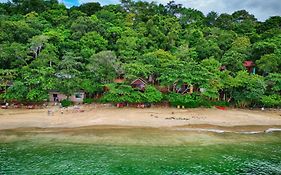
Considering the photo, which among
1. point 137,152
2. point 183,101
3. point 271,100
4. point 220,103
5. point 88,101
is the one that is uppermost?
point 271,100

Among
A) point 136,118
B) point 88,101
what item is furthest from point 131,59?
point 136,118

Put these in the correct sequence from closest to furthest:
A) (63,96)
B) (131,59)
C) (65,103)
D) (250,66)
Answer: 1. (65,103)
2. (63,96)
3. (131,59)
4. (250,66)

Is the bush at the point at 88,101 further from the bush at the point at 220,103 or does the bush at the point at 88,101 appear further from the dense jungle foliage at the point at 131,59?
the bush at the point at 220,103

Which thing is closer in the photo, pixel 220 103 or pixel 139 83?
pixel 220 103

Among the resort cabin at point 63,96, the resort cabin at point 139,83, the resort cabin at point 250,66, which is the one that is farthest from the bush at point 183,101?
the resort cabin at point 250,66

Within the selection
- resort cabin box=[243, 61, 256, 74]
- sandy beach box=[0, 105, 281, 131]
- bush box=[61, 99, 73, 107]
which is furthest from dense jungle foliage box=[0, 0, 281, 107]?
sandy beach box=[0, 105, 281, 131]

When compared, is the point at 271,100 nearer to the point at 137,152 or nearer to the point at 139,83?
the point at 139,83
